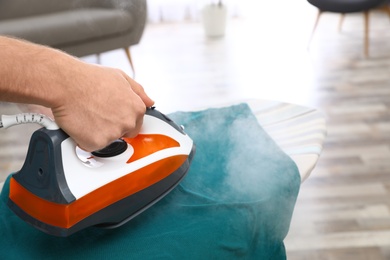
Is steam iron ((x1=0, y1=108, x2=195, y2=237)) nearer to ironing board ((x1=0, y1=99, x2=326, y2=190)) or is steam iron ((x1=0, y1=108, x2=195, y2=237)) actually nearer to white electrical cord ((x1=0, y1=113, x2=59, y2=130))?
white electrical cord ((x1=0, y1=113, x2=59, y2=130))

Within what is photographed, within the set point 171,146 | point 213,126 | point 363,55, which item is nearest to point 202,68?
point 363,55

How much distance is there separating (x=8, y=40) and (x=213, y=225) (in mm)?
423

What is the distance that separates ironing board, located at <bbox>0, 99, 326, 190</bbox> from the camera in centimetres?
104

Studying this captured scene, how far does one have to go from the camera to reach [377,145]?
202 centimetres

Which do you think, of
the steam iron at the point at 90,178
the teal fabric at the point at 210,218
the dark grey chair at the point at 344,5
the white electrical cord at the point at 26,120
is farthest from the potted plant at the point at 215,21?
the white electrical cord at the point at 26,120

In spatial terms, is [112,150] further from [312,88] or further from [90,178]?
[312,88]

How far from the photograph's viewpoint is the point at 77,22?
1.38 m

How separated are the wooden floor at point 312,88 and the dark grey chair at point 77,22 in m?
0.22

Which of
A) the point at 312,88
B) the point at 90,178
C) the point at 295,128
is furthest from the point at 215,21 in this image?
the point at 90,178

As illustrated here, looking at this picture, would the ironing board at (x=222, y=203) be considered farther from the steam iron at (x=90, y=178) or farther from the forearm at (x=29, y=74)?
the forearm at (x=29, y=74)

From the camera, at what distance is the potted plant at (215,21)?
2.99 metres

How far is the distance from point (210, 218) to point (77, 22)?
2.66 feet

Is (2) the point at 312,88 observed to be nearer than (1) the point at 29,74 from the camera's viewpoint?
No

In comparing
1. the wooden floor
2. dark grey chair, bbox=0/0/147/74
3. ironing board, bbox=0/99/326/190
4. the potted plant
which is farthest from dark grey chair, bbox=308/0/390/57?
the potted plant
